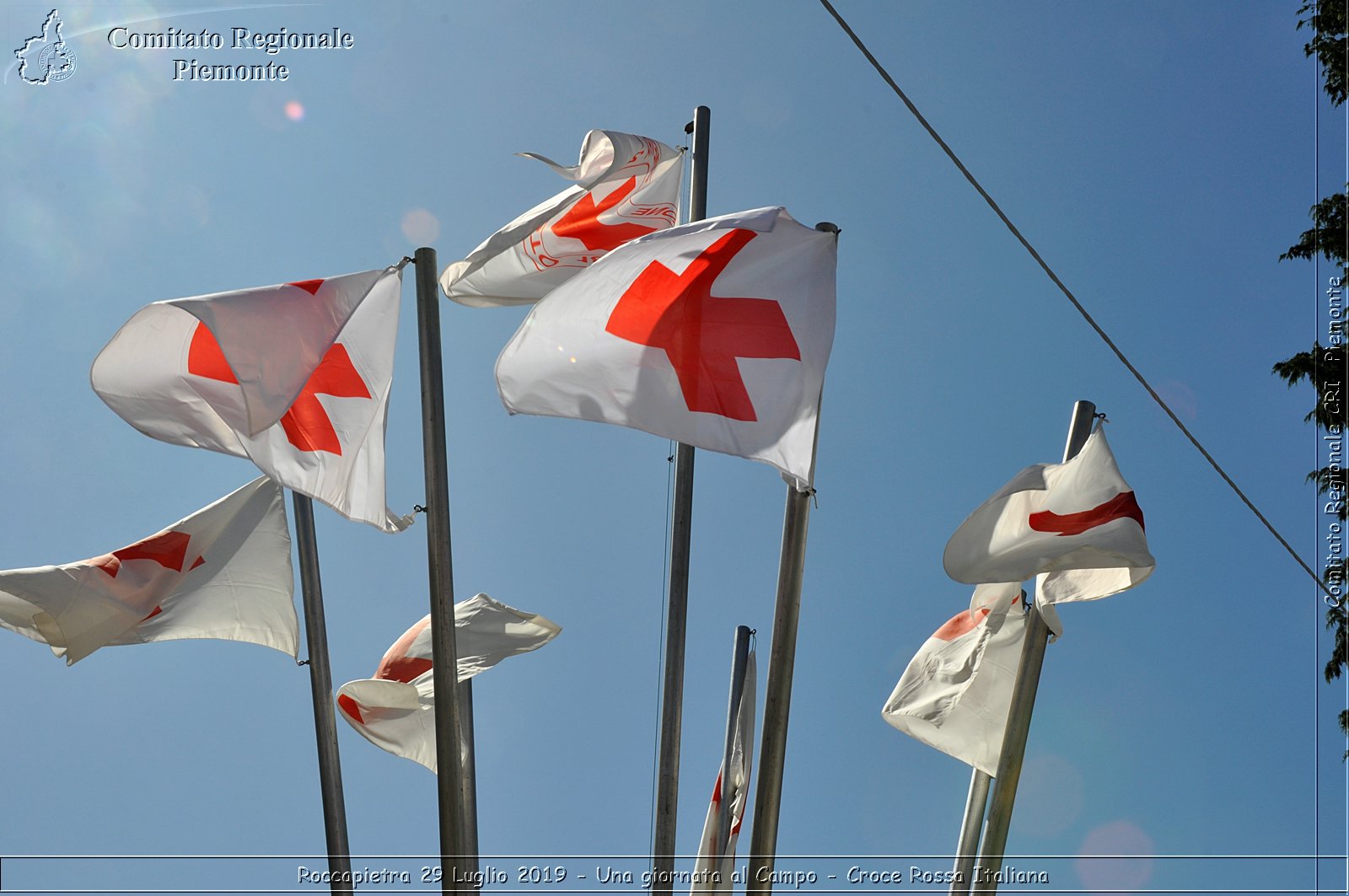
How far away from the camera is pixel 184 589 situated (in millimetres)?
10922

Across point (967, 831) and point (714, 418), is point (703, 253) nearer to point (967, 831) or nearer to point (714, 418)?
point (714, 418)

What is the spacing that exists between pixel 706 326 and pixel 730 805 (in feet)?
16.8

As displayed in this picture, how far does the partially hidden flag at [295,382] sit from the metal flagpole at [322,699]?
141cm

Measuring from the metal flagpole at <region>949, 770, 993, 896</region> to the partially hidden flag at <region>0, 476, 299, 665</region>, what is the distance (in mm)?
5813

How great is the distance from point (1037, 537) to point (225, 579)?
672 centimetres

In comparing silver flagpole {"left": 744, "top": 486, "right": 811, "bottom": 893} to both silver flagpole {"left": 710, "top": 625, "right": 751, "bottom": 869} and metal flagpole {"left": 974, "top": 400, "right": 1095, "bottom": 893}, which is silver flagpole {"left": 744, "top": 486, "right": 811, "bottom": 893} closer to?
metal flagpole {"left": 974, "top": 400, "right": 1095, "bottom": 893}

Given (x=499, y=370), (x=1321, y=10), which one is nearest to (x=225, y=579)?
(x=499, y=370)

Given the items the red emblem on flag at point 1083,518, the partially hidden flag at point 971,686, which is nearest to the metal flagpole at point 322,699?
the partially hidden flag at point 971,686

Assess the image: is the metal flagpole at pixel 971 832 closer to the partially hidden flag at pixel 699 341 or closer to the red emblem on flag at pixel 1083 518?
the red emblem on flag at pixel 1083 518

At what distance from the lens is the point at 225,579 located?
11000 mm

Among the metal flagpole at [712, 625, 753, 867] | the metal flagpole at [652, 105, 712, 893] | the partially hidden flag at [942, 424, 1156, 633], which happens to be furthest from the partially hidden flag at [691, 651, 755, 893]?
the partially hidden flag at [942, 424, 1156, 633]

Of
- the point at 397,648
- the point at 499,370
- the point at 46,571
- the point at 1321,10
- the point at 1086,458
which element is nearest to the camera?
the point at 499,370

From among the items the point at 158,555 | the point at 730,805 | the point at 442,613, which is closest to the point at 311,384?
the point at 442,613

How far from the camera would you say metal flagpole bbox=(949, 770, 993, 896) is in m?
10.5
